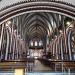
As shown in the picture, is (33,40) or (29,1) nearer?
(29,1)

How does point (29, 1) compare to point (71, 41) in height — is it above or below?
above

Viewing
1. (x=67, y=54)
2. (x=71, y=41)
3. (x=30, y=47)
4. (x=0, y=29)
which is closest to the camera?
(x=0, y=29)

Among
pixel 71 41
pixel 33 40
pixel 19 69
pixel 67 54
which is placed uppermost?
pixel 33 40

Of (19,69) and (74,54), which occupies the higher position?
(74,54)

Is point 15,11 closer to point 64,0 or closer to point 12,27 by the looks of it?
point 64,0

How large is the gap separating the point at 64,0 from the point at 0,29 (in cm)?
592

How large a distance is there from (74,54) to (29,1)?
8.02 meters

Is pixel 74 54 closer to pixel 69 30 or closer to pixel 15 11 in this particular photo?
pixel 69 30

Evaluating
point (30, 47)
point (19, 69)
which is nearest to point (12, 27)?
point (19, 69)

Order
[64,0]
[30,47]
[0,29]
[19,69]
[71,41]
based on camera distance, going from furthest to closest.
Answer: [30,47] → [71,41] → [0,29] → [64,0] → [19,69]

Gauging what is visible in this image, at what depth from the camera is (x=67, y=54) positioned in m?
15.6

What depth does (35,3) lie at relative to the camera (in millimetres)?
10047

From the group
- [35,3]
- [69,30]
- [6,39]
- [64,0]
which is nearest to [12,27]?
[6,39]

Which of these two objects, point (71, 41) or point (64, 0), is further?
point (71, 41)
